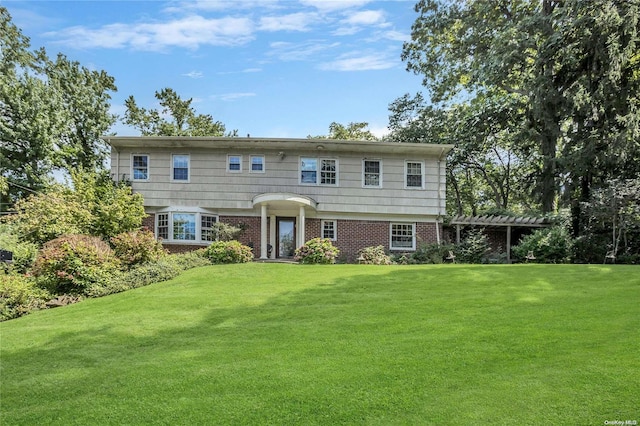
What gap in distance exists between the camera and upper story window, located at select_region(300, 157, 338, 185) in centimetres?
1805

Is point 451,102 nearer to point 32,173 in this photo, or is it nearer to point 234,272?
point 234,272

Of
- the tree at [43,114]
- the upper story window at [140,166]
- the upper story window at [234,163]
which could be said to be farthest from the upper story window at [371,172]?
the tree at [43,114]

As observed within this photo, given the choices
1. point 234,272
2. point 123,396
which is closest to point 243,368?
point 123,396

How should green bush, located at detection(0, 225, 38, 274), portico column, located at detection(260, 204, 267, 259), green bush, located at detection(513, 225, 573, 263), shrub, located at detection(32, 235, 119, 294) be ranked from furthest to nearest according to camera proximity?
portico column, located at detection(260, 204, 267, 259) < green bush, located at detection(513, 225, 573, 263) < green bush, located at detection(0, 225, 38, 274) < shrub, located at detection(32, 235, 119, 294)

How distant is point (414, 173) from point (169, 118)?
21.6 m

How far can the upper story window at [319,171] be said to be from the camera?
18047 millimetres

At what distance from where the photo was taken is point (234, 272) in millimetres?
11914

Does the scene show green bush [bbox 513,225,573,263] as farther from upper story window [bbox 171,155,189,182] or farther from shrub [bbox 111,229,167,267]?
upper story window [bbox 171,155,189,182]

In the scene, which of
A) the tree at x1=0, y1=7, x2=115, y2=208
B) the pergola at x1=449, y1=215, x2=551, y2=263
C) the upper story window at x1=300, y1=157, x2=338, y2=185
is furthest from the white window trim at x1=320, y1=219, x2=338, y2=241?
the tree at x1=0, y1=7, x2=115, y2=208

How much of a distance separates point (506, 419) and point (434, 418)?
572mm

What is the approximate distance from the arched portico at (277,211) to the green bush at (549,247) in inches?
347

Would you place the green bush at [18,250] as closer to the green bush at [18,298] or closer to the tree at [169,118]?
the green bush at [18,298]

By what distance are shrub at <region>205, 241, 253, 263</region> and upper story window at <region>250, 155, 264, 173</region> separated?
14.7 feet

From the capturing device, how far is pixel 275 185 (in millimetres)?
17953
